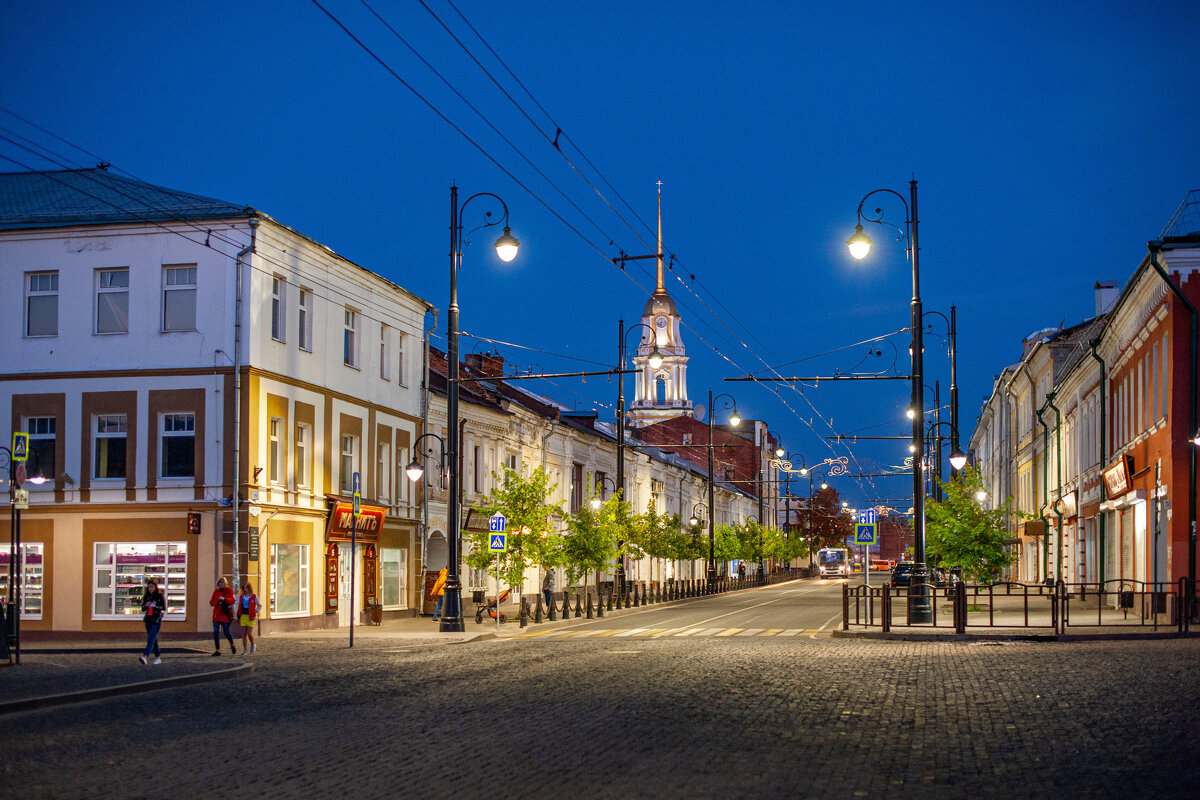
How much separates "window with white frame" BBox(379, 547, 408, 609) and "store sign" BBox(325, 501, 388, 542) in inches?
56.0

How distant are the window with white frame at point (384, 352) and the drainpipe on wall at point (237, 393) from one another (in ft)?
27.9

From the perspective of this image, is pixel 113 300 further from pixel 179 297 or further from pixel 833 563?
pixel 833 563

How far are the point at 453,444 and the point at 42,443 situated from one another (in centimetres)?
1029

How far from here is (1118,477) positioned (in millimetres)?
37094

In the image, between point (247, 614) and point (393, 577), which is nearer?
point (247, 614)

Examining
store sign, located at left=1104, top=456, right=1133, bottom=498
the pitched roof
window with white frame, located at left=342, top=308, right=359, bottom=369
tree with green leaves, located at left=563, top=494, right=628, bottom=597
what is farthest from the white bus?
the pitched roof

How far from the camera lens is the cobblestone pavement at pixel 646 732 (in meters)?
10.0

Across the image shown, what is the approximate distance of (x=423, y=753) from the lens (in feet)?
37.9

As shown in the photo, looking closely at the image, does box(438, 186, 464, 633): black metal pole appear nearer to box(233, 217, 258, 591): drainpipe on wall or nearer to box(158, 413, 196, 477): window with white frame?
box(233, 217, 258, 591): drainpipe on wall

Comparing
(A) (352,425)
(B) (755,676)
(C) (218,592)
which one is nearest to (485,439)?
(A) (352,425)

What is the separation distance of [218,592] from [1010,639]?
15.7m

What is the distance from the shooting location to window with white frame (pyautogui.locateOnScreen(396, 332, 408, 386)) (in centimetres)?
4097

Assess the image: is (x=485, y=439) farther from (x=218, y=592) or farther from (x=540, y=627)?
(x=218, y=592)

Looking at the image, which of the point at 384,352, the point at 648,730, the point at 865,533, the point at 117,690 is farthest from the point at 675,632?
the point at 648,730
